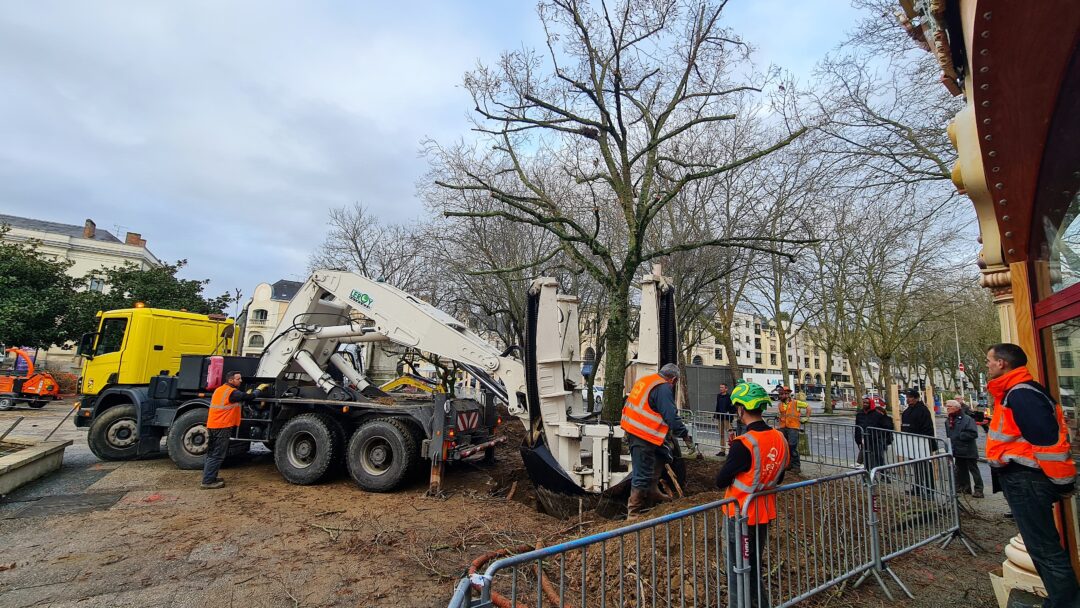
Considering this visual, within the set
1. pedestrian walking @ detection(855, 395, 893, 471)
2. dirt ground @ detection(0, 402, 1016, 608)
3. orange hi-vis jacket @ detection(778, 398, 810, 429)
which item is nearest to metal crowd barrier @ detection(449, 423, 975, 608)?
dirt ground @ detection(0, 402, 1016, 608)

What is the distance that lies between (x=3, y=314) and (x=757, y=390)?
2798cm

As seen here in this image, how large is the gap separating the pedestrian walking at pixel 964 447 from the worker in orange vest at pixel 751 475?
252 inches

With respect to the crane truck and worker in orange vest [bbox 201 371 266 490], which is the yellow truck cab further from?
worker in orange vest [bbox 201 371 266 490]

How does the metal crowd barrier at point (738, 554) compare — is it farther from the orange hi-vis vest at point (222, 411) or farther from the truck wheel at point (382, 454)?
the orange hi-vis vest at point (222, 411)

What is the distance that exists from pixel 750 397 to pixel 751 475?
514 mm

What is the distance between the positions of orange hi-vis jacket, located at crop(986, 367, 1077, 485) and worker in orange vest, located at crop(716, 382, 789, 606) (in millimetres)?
1271

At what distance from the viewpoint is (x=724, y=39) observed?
29.6 ft

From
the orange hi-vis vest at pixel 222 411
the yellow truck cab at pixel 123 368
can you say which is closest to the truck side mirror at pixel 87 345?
the yellow truck cab at pixel 123 368

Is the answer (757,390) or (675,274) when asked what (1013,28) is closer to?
(757,390)

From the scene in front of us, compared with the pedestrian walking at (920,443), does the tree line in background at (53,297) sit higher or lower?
higher

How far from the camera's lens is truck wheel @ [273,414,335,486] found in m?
8.30

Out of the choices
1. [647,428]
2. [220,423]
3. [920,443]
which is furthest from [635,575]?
[220,423]

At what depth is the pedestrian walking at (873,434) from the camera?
349 inches

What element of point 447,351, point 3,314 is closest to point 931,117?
point 447,351
